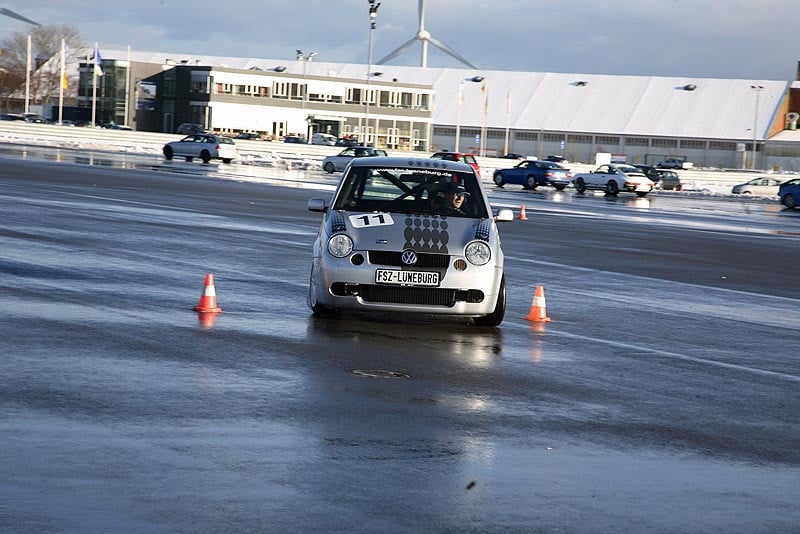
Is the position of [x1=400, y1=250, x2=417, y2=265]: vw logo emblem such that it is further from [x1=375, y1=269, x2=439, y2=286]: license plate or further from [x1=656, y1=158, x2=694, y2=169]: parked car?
[x1=656, y1=158, x2=694, y2=169]: parked car

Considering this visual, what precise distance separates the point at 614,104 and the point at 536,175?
176ft

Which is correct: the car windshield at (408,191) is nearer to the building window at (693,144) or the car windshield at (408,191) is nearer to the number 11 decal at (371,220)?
the number 11 decal at (371,220)

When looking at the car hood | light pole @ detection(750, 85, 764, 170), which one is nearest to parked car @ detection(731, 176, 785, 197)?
light pole @ detection(750, 85, 764, 170)

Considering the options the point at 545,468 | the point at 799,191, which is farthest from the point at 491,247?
the point at 799,191

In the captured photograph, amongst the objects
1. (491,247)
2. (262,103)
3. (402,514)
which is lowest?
(402,514)

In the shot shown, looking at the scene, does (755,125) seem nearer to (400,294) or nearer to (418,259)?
(418,259)

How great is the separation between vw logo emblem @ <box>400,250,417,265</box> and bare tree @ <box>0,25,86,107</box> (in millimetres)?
133320

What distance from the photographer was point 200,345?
963 cm

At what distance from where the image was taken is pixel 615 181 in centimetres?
5791

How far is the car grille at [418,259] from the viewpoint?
10930 millimetres

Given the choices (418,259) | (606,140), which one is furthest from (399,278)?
(606,140)

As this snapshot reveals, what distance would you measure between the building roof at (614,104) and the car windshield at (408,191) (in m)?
91.5

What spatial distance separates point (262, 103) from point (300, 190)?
7607 centimetres

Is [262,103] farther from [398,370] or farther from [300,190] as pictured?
[398,370]
